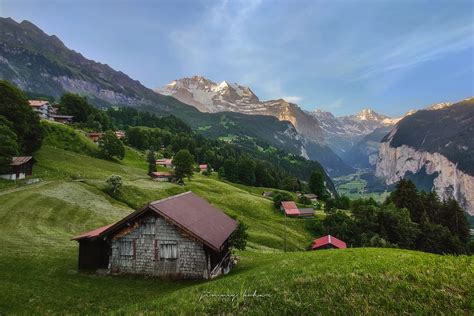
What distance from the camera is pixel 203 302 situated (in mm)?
14750

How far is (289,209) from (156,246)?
87243 mm

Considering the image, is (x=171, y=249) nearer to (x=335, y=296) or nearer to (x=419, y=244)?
(x=335, y=296)

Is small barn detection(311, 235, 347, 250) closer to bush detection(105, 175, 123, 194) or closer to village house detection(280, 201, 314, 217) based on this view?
village house detection(280, 201, 314, 217)

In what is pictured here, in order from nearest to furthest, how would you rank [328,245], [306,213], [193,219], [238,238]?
[193,219]
[238,238]
[328,245]
[306,213]

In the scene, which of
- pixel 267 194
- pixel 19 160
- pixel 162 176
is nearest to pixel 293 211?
pixel 267 194

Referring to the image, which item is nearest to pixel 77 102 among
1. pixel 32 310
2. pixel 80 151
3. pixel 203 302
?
pixel 80 151

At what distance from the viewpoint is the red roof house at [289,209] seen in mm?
117438

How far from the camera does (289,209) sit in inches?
4692

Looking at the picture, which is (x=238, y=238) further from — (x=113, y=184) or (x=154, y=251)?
(x=113, y=184)

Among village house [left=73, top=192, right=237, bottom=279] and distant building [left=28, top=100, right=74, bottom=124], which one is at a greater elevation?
distant building [left=28, top=100, right=74, bottom=124]

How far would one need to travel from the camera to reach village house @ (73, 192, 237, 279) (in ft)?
116

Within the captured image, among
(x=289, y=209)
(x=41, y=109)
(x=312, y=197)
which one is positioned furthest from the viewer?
(x=312, y=197)

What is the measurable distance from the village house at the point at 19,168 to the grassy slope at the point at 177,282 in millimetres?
3267

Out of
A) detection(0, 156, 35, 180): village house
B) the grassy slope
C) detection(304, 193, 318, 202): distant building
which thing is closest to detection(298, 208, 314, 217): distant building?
the grassy slope
